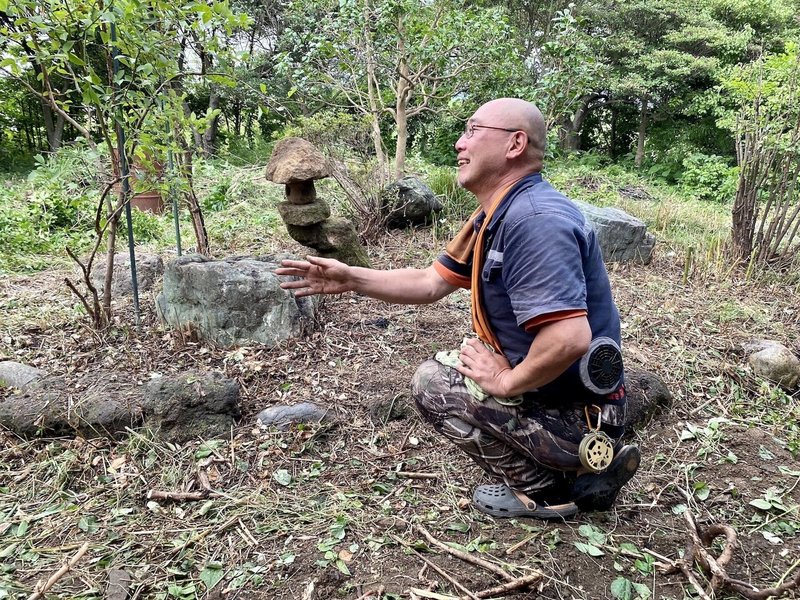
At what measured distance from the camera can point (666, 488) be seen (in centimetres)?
226

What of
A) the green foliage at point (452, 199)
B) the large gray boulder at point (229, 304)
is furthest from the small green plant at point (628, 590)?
the green foliage at point (452, 199)

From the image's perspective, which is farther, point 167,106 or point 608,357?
point 167,106

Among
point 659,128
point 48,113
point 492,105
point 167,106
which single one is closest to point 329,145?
point 167,106

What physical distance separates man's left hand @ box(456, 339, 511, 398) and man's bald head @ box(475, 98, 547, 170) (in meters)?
0.66

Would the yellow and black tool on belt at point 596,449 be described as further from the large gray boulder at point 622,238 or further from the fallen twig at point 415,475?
the large gray boulder at point 622,238

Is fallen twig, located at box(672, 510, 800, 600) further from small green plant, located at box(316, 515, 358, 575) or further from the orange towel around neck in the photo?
small green plant, located at box(316, 515, 358, 575)

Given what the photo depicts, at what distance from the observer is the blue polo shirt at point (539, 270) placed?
1.51m

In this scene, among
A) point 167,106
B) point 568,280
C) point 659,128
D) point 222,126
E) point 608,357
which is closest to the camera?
point 568,280

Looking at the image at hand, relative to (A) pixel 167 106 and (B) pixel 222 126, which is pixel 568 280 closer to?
(A) pixel 167 106

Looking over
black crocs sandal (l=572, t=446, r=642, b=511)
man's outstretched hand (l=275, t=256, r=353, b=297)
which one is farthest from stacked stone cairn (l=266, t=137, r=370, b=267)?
black crocs sandal (l=572, t=446, r=642, b=511)

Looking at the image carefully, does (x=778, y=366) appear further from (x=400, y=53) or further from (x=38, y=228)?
(x=38, y=228)

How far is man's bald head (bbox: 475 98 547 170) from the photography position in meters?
1.72

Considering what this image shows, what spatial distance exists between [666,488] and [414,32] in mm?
5111

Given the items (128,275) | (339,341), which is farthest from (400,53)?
(339,341)
